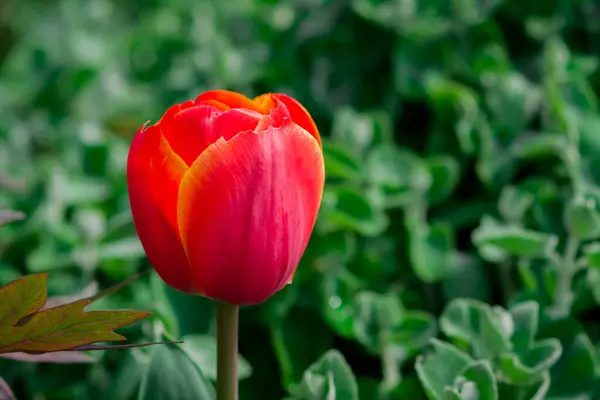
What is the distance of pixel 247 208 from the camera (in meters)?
0.46

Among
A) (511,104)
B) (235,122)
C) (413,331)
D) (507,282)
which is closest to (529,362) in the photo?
(413,331)

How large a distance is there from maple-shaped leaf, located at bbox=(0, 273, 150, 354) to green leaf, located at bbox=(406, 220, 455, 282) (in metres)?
0.43

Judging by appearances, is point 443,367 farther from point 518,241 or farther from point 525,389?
point 518,241

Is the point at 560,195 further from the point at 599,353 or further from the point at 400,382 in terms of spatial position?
the point at 400,382

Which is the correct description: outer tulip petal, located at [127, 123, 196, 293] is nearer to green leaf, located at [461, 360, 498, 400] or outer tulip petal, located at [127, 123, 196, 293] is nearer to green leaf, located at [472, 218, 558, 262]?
green leaf, located at [461, 360, 498, 400]

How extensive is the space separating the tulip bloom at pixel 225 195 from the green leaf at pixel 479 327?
227 millimetres

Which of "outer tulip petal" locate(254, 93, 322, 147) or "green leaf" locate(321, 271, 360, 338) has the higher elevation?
"outer tulip petal" locate(254, 93, 322, 147)

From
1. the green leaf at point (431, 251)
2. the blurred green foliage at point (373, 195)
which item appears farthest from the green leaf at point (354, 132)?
the green leaf at point (431, 251)

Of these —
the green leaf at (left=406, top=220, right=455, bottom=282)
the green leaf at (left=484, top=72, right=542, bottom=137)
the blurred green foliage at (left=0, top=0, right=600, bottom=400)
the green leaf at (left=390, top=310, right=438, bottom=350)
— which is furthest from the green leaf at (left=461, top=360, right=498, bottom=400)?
the green leaf at (left=484, top=72, right=542, bottom=137)

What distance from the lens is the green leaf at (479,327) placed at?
63 cm

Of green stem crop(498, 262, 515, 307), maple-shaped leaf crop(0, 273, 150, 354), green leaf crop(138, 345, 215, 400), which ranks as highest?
maple-shaped leaf crop(0, 273, 150, 354)

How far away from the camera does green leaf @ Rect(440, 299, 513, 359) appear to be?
629 millimetres

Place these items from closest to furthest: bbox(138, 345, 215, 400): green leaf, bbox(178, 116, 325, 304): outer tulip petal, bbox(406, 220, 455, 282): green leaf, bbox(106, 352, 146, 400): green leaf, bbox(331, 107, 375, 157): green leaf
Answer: bbox(178, 116, 325, 304): outer tulip petal < bbox(138, 345, 215, 400): green leaf < bbox(106, 352, 146, 400): green leaf < bbox(406, 220, 455, 282): green leaf < bbox(331, 107, 375, 157): green leaf

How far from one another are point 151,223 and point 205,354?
0.93 feet
